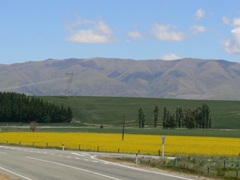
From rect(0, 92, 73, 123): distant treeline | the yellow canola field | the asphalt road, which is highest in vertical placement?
rect(0, 92, 73, 123): distant treeline

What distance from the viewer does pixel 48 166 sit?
1688 inches

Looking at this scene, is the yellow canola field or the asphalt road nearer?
the asphalt road

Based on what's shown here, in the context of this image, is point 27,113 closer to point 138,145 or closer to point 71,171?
point 138,145

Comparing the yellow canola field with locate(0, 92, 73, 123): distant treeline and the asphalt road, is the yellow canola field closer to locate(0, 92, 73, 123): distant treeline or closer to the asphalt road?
the asphalt road

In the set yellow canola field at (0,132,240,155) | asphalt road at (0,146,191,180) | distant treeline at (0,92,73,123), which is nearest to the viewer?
asphalt road at (0,146,191,180)

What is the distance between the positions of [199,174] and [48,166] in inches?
469

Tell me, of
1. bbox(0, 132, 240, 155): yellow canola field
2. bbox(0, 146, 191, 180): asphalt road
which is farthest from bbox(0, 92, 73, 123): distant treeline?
bbox(0, 146, 191, 180): asphalt road

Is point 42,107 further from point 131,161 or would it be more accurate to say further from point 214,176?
point 214,176

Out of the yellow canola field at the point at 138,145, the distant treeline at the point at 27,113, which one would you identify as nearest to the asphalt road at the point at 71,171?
the yellow canola field at the point at 138,145

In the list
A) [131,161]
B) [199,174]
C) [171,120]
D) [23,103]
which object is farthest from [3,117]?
[199,174]

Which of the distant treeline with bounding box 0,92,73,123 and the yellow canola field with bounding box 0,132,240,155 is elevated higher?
the distant treeline with bounding box 0,92,73,123

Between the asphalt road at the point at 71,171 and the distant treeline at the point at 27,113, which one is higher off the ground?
the distant treeline at the point at 27,113

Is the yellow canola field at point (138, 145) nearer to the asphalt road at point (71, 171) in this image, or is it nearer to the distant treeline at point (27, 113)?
the asphalt road at point (71, 171)

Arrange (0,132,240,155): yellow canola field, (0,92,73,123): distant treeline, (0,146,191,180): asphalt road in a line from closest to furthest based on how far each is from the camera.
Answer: (0,146,191,180): asphalt road → (0,132,240,155): yellow canola field → (0,92,73,123): distant treeline
